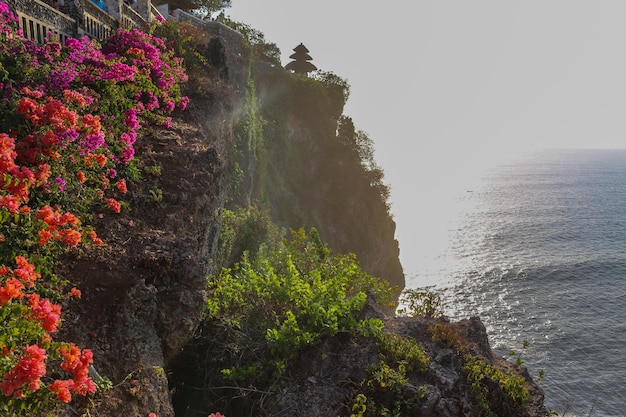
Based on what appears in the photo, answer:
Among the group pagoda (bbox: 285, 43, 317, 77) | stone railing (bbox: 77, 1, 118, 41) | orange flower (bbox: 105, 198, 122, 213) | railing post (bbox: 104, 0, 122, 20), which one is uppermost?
pagoda (bbox: 285, 43, 317, 77)

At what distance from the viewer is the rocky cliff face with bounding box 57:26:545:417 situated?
5926 millimetres

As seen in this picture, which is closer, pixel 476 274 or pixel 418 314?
pixel 418 314

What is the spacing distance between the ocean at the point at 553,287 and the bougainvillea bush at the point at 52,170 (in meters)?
9.18

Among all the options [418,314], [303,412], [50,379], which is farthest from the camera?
[418,314]

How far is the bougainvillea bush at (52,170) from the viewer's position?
4.62 m

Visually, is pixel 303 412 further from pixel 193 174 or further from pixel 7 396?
pixel 193 174

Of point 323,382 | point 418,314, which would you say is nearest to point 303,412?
point 323,382

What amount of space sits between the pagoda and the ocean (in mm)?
33006

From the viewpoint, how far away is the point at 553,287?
4803 centimetres

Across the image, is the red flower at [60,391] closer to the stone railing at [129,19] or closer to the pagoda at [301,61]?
the stone railing at [129,19]

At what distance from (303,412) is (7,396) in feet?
15.7

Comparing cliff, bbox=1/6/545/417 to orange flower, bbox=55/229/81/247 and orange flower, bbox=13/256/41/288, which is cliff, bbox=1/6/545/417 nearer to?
orange flower, bbox=55/229/81/247

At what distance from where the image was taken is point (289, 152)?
129 feet

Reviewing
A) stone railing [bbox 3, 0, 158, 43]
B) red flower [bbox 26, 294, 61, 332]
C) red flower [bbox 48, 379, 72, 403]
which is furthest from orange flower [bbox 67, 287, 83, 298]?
stone railing [bbox 3, 0, 158, 43]
